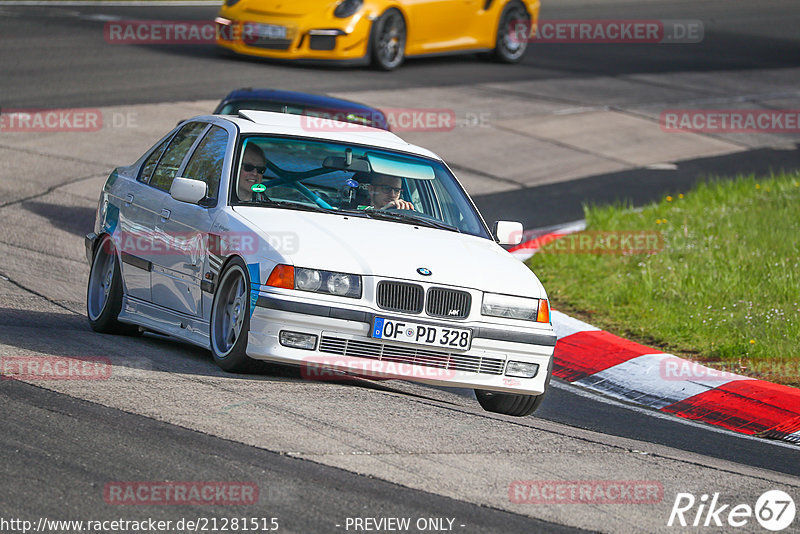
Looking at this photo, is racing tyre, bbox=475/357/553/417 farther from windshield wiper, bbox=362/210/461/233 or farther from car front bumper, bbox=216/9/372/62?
car front bumper, bbox=216/9/372/62

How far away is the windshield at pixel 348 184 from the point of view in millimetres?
7750

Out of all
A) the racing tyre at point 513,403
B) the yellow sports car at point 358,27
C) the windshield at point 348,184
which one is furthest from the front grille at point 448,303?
the yellow sports car at point 358,27

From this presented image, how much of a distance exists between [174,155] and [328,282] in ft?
7.37

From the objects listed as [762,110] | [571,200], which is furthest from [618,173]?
[762,110]

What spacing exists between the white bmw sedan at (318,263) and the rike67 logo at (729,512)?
5.44 ft

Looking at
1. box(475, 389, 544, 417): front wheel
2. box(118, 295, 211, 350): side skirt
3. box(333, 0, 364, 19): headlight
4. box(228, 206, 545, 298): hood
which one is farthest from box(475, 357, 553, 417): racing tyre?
box(333, 0, 364, 19): headlight

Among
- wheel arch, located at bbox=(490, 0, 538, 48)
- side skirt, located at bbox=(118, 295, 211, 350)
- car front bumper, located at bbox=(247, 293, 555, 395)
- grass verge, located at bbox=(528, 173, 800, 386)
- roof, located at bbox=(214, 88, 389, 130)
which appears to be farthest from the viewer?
wheel arch, located at bbox=(490, 0, 538, 48)

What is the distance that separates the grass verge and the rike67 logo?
120 inches

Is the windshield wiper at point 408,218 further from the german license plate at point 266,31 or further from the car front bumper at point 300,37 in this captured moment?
the german license plate at point 266,31

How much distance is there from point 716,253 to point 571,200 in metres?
3.78

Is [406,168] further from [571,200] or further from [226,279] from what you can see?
[571,200]

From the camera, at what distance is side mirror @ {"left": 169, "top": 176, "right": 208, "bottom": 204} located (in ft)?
24.9

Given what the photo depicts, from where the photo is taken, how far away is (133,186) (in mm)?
8695

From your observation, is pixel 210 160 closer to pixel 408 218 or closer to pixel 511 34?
pixel 408 218
